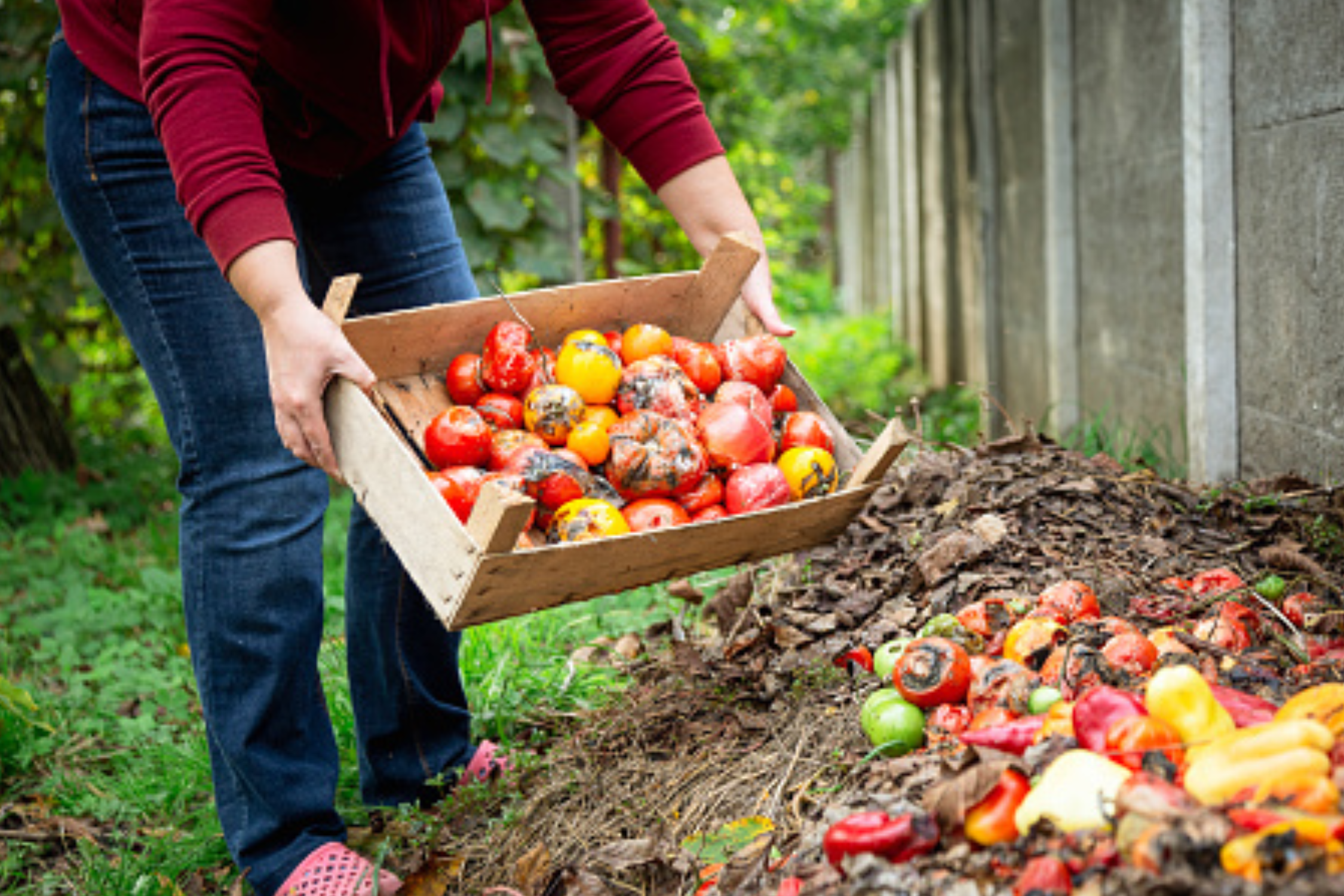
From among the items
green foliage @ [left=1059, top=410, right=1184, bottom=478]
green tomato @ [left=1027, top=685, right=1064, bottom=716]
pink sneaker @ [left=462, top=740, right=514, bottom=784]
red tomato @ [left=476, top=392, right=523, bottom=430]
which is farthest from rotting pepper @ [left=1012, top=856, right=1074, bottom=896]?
green foliage @ [left=1059, top=410, right=1184, bottom=478]

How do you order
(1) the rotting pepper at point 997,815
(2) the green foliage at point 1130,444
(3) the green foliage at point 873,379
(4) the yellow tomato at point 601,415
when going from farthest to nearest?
(3) the green foliage at point 873,379
(2) the green foliage at point 1130,444
(4) the yellow tomato at point 601,415
(1) the rotting pepper at point 997,815

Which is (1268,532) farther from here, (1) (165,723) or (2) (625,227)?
(2) (625,227)

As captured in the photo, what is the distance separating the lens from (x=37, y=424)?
5.97 metres

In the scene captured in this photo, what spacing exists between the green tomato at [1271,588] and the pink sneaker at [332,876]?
1717 mm

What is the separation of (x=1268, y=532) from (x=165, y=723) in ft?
9.36

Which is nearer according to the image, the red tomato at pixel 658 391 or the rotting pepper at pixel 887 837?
the rotting pepper at pixel 887 837

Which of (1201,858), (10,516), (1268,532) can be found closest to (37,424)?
(10,516)

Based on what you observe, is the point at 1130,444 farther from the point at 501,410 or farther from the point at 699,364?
the point at 501,410

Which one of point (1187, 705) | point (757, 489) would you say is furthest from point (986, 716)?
point (757, 489)

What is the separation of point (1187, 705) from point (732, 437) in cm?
99

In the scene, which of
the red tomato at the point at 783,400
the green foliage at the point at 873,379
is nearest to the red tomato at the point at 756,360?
the red tomato at the point at 783,400

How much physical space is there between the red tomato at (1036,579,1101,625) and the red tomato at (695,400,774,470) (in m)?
0.60

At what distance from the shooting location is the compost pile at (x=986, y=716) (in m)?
1.49

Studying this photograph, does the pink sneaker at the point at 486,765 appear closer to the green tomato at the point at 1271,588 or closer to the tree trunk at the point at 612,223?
the green tomato at the point at 1271,588
